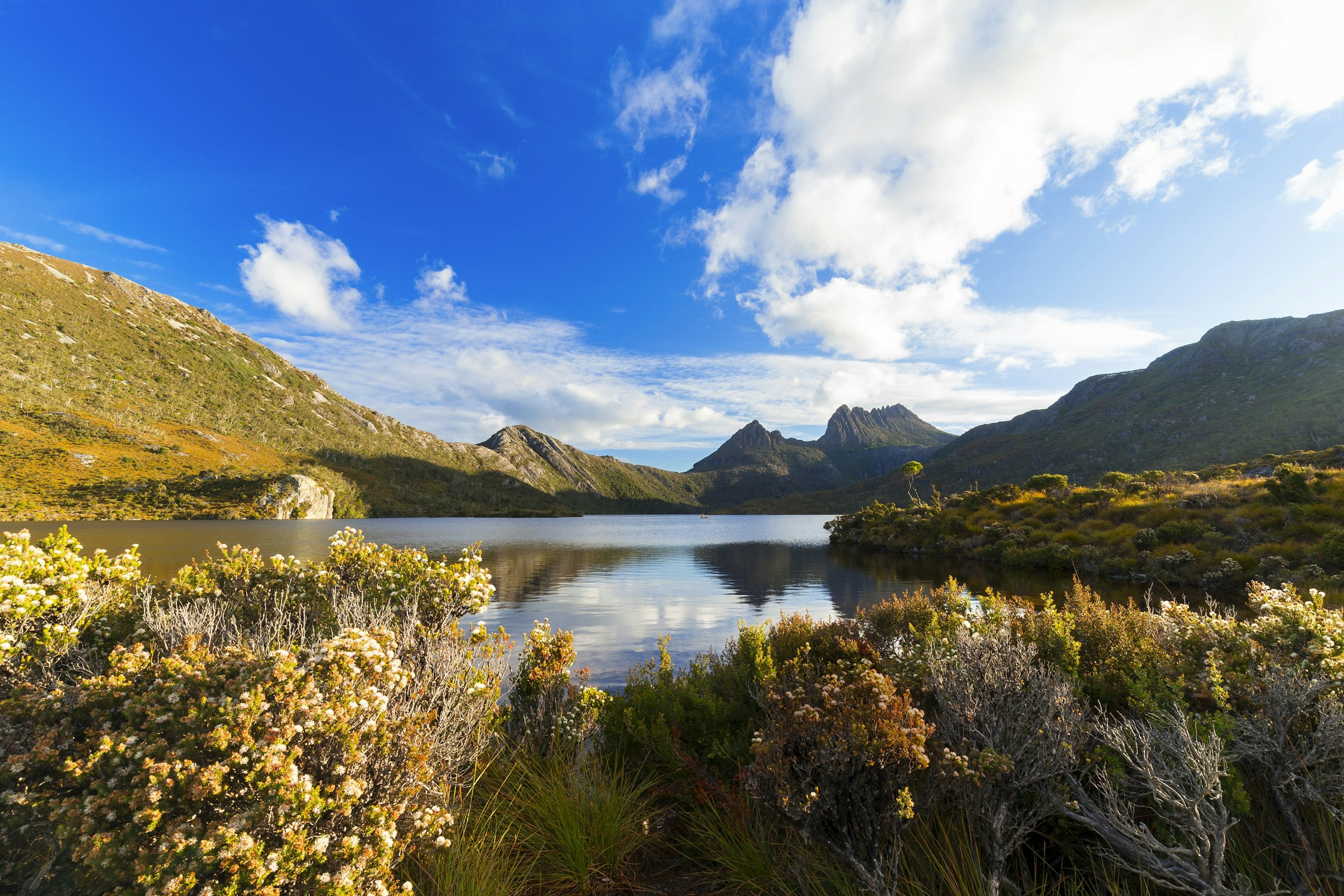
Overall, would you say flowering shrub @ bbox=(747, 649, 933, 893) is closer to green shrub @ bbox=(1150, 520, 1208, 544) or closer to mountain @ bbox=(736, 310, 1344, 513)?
green shrub @ bbox=(1150, 520, 1208, 544)

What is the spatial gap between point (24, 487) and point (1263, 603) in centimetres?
13581

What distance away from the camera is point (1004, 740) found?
14.9ft

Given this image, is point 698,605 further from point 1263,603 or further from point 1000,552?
point 1000,552

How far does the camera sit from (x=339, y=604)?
335 inches

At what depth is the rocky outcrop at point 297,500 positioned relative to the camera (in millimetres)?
107812

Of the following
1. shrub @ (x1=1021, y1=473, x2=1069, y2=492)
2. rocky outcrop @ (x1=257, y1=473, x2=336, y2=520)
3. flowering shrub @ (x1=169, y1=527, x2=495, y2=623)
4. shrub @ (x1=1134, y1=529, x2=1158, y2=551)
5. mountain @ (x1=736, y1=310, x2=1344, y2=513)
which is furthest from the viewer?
rocky outcrop @ (x1=257, y1=473, x2=336, y2=520)

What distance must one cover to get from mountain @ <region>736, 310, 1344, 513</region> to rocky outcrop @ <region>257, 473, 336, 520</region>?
498 feet

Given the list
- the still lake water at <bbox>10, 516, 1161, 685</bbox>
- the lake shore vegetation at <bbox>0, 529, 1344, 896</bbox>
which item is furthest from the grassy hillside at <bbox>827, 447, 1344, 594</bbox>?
the lake shore vegetation at <bbox>0, 529, 1344, 896</bbox>

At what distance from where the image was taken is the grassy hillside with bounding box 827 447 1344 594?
21344mm

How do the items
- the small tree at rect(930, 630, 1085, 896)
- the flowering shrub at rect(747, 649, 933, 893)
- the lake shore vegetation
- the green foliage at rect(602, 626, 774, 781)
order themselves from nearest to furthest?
1. the lake shore vegetation
2. the flowering shrub at rect(747, 649, 933, 893)
3. the small tree at rect(930, 630, 1085, 896)
4. the green foliage at rect(602, 626, 774, 781)

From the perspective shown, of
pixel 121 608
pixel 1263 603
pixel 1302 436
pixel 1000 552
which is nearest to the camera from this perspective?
pixel 1263 603

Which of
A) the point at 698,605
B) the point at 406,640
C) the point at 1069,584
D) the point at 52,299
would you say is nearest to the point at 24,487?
the point at 698,605

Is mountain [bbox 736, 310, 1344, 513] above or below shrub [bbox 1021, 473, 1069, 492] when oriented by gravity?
above

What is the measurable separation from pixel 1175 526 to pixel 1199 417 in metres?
98.9
